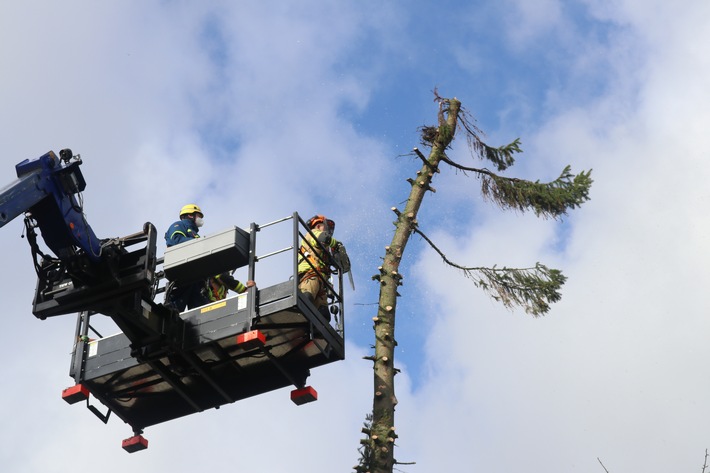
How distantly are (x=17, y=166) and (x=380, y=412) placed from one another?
5.54 metres

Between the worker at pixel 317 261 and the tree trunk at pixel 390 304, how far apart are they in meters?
1.03

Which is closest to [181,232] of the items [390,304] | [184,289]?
[184,289]

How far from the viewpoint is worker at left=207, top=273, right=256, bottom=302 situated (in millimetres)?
14633

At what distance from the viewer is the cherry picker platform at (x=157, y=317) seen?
12445 mm

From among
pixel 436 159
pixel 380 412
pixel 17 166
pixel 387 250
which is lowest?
pixel 380 412

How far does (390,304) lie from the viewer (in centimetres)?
1554

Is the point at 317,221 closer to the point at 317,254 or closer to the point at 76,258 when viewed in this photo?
the point at 317,254

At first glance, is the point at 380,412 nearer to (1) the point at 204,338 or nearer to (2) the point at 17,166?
(1) the point at 204,338

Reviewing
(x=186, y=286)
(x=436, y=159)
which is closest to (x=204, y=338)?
(x=186, y=286)

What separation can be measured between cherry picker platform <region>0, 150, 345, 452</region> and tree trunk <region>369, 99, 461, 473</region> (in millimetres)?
777

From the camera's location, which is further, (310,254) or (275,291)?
(310,254)

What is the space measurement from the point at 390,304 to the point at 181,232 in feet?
10.1

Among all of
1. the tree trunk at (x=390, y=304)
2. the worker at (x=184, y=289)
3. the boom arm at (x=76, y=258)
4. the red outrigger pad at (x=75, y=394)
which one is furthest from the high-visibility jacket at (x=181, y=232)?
the tree trunk at (x=390, y=304)

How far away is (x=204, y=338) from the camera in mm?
13664
